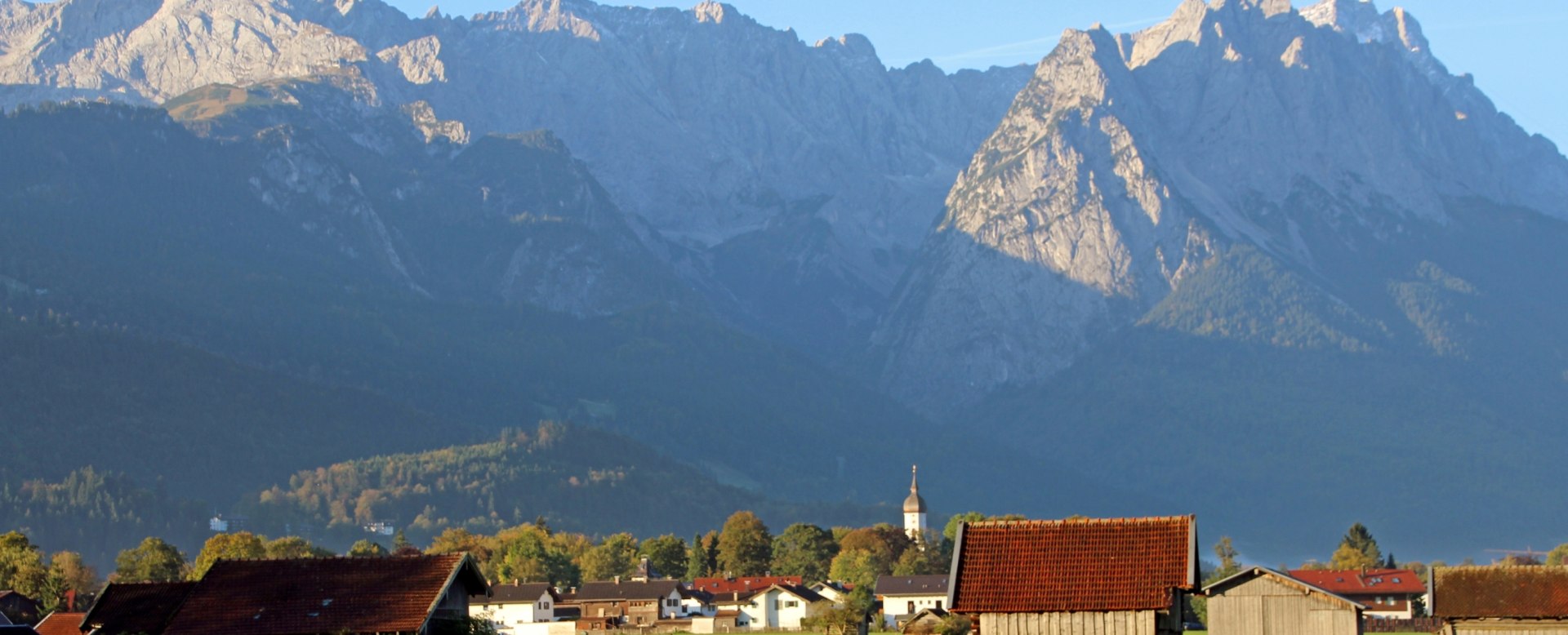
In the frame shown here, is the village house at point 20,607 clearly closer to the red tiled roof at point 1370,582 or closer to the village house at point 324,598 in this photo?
the village house at point 324,598

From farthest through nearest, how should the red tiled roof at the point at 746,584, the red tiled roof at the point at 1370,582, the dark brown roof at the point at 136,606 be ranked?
the red tiled roof at the point at 746,584 → the red tiled roof at the point at 1370,582 → the dark brown roof at the point at 136,606

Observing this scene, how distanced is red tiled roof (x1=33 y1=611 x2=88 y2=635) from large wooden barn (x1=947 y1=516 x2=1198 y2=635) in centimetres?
4377

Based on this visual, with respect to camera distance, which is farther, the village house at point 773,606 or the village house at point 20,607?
the village house at point 773,606

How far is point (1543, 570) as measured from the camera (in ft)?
281

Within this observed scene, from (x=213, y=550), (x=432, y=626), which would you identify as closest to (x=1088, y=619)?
(x=432, y=626)

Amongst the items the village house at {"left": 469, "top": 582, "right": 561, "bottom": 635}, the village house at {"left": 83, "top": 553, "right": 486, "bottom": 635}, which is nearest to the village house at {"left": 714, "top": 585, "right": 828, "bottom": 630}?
the village house at {"left": 469, "top": 582, "right": 561, "bottom": 635}

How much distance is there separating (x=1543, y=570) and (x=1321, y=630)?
55.5 ft

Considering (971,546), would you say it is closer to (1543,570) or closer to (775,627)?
(1543,570)

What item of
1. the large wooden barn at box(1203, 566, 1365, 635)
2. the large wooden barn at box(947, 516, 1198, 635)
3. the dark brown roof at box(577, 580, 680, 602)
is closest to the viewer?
the large wooden barn at box(947, 516, 1198, 635)

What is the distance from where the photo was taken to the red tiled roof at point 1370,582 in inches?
6811

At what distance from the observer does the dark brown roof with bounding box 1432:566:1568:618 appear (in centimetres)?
8362

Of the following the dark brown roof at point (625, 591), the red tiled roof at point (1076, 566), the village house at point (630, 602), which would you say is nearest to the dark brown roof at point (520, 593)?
the village house at point (630, 602)

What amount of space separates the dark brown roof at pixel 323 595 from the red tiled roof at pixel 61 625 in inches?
750

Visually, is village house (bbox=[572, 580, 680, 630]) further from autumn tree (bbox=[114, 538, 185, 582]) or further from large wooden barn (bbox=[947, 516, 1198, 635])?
large wooden barn (bbox=[947, 516, 1198, 635])
